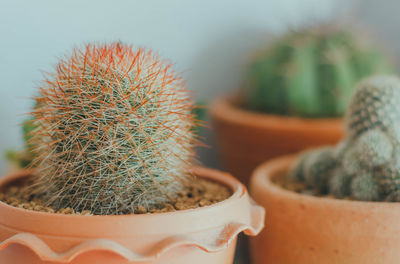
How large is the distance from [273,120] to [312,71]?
16 cm

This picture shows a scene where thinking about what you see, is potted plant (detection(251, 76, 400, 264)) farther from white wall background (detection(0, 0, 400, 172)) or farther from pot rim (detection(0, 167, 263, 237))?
white wall background (detection(0, 0, 400, 172))

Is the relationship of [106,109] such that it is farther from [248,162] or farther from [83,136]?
[248,162]

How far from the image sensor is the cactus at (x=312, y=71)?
1076 millimetres

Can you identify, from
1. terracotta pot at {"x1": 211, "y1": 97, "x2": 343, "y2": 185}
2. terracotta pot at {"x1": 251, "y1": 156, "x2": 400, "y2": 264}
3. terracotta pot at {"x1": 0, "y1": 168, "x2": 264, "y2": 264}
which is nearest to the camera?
terracotta pot at {"x1": 0, "y1": 168, "x2": 264, "y2": 264}

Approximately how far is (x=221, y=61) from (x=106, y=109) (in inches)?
29.6

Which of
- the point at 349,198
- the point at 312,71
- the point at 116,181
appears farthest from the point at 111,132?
the point at 312,71

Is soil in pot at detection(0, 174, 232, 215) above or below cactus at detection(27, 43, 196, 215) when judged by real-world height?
below

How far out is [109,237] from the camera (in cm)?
51

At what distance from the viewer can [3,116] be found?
871mm

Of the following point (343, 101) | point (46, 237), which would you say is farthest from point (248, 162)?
point (46, 237)

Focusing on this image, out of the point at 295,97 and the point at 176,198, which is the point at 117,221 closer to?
the point at 176,198

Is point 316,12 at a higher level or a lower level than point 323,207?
higher

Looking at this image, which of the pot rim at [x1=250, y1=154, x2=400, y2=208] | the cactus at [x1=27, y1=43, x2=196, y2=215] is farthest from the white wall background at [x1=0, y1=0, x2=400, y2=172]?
the pot rim at [x1=250, y1=154, x2=400, y2=208]

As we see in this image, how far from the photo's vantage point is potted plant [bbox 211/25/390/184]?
1.01 meters
